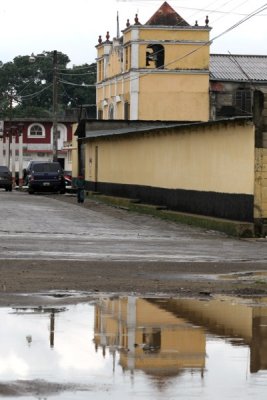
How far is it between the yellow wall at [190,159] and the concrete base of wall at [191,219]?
89 cm

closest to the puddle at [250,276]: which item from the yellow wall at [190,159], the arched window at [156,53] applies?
the yellow wall at [190,159]

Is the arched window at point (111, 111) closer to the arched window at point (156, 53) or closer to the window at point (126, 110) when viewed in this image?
the window at point (126, 110)

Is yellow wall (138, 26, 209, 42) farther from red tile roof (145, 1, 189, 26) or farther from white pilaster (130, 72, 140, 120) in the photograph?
white pilaster (130, 72, 140, 120)

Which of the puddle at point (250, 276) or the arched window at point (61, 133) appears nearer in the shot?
the puddle at point (250, 276)

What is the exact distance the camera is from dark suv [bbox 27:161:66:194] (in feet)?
207

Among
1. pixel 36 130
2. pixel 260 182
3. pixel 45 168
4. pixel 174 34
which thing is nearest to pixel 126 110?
pixel 174 34

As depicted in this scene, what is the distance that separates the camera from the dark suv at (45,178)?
63016 mm

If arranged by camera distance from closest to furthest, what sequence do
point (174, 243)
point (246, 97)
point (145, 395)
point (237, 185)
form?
point (145, 395)
point (174, 243)
point (237, 185)
point (246, 97)

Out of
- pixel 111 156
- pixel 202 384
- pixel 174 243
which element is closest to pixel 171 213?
pixel 174 243

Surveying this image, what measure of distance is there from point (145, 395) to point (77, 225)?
944 inches

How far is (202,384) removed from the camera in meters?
9.21

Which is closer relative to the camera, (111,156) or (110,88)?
(111,156)

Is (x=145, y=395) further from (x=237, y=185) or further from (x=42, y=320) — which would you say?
(x=237, y=185)

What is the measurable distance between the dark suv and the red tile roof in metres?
29.5
